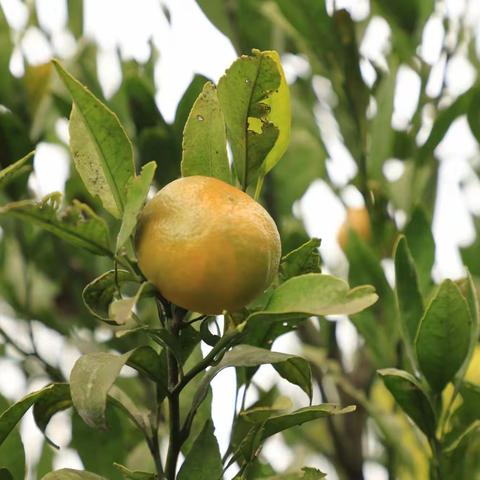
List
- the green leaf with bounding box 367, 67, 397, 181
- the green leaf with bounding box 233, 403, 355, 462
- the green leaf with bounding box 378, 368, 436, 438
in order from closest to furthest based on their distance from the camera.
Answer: the green leaf with bounding box 233, 403, 355, 462
the green leaf with bounding box 378, 368, 436, 438
the green leaf with bounding box 367, 67, 397, 181

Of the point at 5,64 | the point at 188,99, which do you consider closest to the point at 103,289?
the point at 188,99

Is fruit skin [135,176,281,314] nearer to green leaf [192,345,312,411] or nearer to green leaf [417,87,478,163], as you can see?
green leaf [192,345,312,411]

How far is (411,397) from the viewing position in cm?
74

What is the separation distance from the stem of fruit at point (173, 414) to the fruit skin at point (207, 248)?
0.18 feet

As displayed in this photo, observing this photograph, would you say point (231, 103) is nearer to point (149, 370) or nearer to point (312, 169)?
point (149, 370)

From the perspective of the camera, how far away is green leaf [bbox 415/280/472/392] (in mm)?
697

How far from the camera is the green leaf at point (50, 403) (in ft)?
2.04

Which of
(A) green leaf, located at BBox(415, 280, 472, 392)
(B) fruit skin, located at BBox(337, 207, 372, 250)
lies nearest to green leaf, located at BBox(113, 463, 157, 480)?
(A) green leaf, located at BBox(415, 280, 472, 392)

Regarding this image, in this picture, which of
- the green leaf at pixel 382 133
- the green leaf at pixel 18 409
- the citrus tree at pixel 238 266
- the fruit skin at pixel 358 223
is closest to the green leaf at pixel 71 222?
the citrus tree at pixel 238 266

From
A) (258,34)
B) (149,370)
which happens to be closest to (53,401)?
(149,370)

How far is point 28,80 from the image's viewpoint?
1.09 metres

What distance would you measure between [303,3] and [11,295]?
1.71 feet

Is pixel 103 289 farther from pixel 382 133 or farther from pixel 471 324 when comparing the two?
pixel 382 133

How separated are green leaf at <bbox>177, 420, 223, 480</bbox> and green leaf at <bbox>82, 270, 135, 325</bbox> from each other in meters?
0.11
